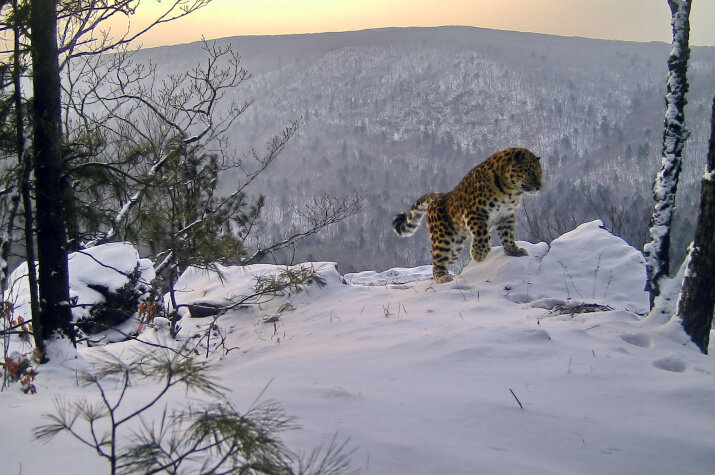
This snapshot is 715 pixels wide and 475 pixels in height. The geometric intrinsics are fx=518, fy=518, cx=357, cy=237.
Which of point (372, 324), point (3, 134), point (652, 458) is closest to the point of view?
point (652, 458)

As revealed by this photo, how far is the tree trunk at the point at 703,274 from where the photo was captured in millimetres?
4566

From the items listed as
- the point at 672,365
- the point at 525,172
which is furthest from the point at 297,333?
the point at 525,172

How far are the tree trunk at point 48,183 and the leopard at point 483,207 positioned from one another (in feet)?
18.3

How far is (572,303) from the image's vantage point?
21.2ft

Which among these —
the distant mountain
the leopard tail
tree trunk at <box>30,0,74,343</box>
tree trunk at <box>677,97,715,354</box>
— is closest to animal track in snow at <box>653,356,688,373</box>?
tree trunk at <box>677,97,715,354</box>

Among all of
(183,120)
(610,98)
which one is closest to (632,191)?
(610,98)

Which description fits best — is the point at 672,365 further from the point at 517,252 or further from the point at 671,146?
the point at 517,252

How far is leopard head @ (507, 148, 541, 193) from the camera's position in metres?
8.01

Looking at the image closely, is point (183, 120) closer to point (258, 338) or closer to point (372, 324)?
point (258, 338)

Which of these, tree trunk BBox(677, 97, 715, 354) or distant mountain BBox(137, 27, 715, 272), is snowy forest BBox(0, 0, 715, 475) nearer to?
tree trunk BBox(677, 97, 715, 354)

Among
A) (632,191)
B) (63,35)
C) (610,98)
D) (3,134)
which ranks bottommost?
(632,191)

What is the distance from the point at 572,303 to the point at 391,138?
406 ft

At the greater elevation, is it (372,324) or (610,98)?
(610,98)

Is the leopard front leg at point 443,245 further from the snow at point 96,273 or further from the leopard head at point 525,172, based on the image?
the snow at point 96,273
